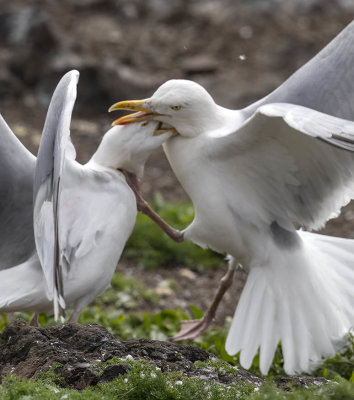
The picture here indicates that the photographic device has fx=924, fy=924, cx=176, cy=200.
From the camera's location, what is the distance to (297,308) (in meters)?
4.96

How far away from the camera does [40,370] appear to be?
389 centimetres

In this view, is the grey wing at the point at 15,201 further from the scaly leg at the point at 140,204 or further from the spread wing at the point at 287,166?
the spread wing at the point at 287,166

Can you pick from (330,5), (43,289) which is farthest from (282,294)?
(330,5)

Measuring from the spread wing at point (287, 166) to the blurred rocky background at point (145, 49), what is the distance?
3.64 meters

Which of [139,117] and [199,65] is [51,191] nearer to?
[139,117]

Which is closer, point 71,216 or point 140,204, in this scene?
point 71,216

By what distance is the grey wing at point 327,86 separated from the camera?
17.2 ft

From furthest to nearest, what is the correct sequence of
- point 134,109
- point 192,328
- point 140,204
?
point 192,328 < point 140,204 < point 134,109

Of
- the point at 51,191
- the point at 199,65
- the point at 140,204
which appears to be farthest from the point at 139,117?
the point at 199,65

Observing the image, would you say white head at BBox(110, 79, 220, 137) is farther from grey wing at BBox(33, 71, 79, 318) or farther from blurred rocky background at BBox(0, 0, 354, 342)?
blurred rocky background at BBox(0, 0, 354, 342)

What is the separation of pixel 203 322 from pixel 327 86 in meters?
1.72

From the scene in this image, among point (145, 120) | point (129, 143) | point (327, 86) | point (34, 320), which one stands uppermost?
point (327, 86)

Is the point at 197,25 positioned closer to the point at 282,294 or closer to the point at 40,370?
the point at 282,294

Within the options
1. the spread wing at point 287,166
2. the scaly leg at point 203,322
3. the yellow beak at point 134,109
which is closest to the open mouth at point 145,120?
the yellow beak at point 134,109
